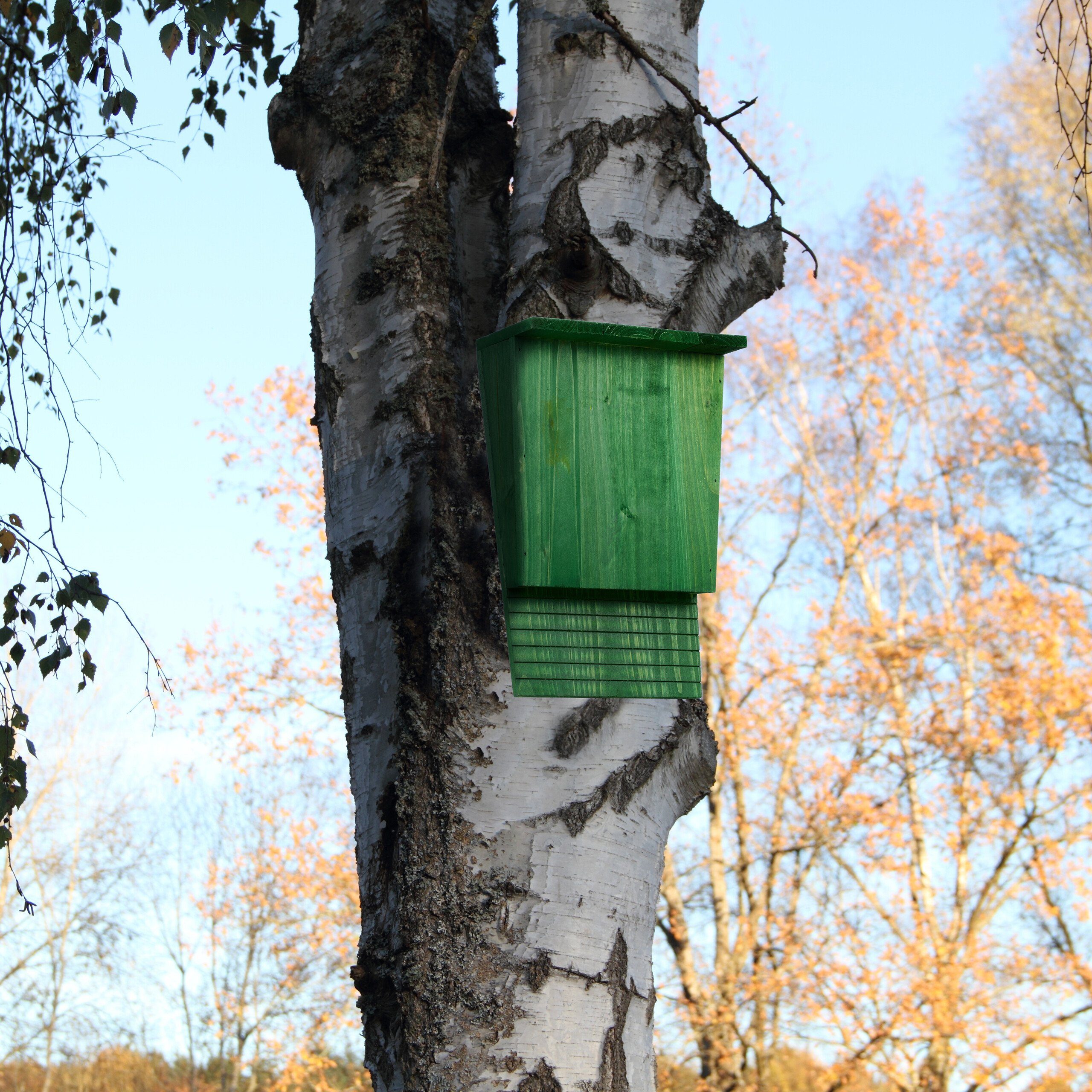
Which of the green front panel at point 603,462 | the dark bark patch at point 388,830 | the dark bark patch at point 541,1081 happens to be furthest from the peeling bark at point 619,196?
the dark bark patch at point 541,1081

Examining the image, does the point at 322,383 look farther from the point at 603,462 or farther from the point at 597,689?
the point at 597,689

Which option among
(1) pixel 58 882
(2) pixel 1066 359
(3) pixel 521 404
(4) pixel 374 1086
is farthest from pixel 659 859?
(1) pixel 58 882

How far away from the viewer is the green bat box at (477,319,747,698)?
4.99 ft

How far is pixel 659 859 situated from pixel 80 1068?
658 inches

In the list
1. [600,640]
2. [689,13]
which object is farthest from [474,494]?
[689,13]

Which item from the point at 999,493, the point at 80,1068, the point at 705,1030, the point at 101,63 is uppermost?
the point at 999,493

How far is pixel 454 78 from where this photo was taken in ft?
5.93

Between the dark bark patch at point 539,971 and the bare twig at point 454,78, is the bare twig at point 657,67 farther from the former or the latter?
the dark bark patch at point 539,971

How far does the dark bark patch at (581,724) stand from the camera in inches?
59.1

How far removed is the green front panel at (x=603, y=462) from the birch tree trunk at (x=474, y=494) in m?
0.11

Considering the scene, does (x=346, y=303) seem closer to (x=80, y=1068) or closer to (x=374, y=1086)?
(x=374, y=1086)

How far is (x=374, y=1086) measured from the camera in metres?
1.54

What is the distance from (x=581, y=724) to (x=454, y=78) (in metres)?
1.08

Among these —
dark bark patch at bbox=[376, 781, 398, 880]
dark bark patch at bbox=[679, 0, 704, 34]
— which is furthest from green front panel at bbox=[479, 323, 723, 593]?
dark bark patch at bbox=[679, 0, 704, 34]
